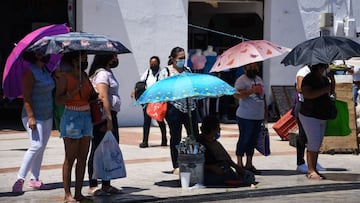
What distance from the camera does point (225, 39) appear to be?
76.3 feet

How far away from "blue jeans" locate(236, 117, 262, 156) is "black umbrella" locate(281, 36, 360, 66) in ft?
3.35

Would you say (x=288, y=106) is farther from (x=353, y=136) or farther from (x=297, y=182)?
(x=297, y=182)

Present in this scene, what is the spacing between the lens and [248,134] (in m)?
11.5

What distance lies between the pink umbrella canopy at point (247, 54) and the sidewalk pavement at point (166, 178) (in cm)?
168

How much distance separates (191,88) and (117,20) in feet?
32.5

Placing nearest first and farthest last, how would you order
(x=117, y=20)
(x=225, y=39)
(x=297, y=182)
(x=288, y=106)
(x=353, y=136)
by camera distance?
(x=297, y=182)
(x=353, y=136)
(x=117, y=20)
(x=288, y=106)
(x=225, y=39)

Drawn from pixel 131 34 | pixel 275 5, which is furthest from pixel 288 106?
pixel 131 34

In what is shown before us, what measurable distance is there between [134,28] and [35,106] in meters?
9.94

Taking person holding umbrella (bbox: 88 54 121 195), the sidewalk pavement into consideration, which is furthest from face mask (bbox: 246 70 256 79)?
person holding umbrella (bbox: 88 54 121 195)

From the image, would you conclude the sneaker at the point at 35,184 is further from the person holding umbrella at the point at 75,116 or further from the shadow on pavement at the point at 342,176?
the shadow on pavement at the point at 342,176

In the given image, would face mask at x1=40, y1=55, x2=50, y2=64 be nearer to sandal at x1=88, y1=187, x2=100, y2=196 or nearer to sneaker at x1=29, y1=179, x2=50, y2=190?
Result: sneaker at x1=29, y1=179, x2=50, y2=190

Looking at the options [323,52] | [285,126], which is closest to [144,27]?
[285,126]

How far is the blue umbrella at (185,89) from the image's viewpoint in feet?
31.9

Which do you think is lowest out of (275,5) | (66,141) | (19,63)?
(66,141)
